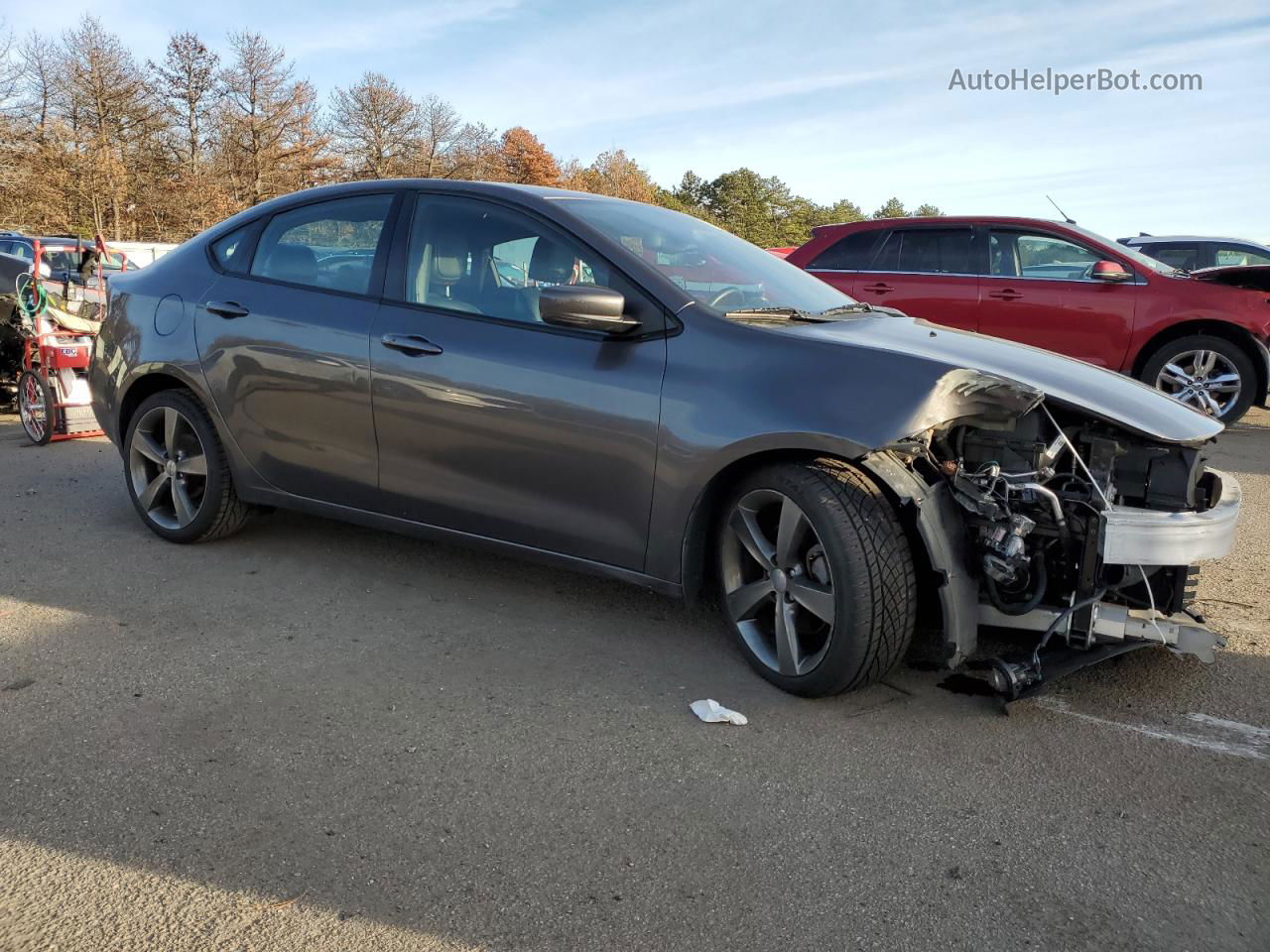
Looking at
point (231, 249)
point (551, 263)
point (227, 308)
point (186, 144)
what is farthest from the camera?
point (186, 144)

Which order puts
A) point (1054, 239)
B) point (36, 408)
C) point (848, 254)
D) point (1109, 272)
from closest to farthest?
point (36, 408), point (1109, 272), point (1054, 239), point (848, 254)

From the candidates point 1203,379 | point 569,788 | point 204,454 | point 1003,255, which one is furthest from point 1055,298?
point 569,788

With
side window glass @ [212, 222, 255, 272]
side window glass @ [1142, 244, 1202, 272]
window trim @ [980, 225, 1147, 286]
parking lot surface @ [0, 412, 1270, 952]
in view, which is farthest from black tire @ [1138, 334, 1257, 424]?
side window glass @ [212, 222, 255, 272]

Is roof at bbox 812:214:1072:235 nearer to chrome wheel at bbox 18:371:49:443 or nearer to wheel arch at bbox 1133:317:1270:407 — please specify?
wheel arch at bbox 1133:317:1270:407

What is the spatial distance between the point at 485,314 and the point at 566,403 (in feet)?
1.87

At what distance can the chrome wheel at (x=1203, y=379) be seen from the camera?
8.63 metres

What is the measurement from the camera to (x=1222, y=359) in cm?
863

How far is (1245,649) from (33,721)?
417 cm

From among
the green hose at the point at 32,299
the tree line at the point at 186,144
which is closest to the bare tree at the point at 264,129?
the tree line at the point at 186,144

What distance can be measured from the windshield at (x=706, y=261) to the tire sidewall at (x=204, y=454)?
204 cm

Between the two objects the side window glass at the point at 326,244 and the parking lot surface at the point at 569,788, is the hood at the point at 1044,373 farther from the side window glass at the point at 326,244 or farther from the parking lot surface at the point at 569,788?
the side window glass at the point at 326,244

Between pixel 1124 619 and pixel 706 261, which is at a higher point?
pixel 706 261

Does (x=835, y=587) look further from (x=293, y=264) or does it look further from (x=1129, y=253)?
(x=1129, y=253)

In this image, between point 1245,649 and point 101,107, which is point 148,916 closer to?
point 1245,649
